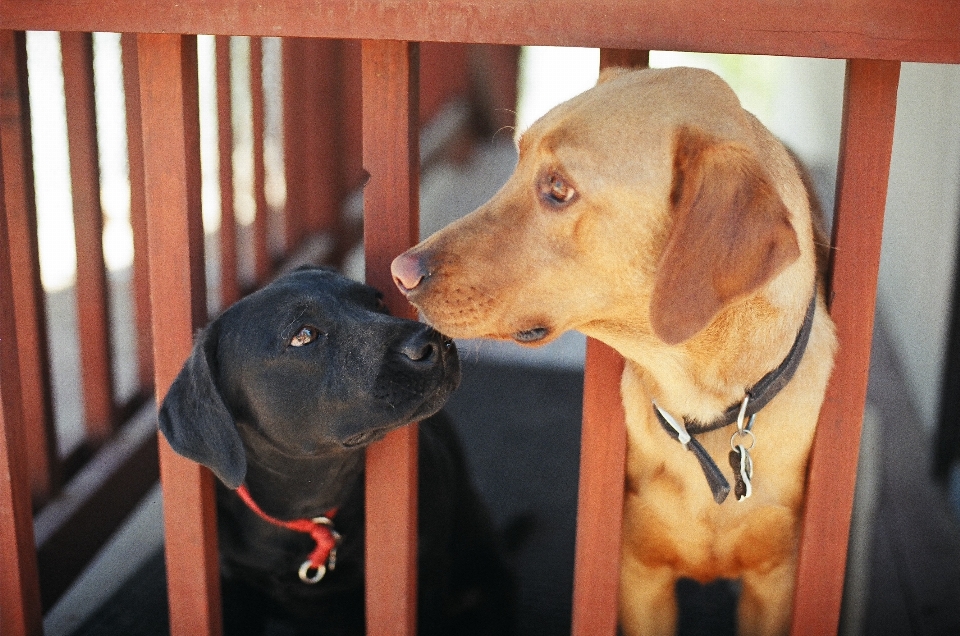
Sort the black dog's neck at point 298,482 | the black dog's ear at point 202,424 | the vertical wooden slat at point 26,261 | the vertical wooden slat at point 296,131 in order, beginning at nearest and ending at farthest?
the black dog's ear at point 202,424 < the vertical wooden slat at point 26,261 < the black dog's neck at point 298,482 < the vertical wooden slat at point 296,131

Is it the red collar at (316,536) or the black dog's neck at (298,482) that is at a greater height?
the black dog's neck at (298,482)

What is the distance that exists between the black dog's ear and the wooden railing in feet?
0.23

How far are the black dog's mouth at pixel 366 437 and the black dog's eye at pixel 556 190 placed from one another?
26.3 inches

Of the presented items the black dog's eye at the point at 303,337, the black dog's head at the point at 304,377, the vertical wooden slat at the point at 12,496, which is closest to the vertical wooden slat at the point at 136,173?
the vertical wooden slat at the point at 12,496

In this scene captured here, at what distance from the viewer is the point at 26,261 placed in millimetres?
2928

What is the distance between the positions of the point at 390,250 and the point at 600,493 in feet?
2.48

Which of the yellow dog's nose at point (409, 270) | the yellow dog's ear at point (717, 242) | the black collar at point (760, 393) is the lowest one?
the black collar at point (760, 393)

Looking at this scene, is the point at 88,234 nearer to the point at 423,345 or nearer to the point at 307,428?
the point at 307,428

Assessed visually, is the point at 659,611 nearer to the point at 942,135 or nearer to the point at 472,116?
the point at 942,135

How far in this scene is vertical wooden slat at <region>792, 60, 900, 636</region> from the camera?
2.07 m

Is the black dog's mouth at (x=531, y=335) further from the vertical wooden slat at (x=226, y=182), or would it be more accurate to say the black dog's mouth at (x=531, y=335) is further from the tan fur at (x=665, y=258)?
the vertical wooden slat at (x=226, y=182)

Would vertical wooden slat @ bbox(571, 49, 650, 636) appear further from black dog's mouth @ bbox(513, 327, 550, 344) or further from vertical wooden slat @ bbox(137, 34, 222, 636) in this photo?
vertical wooden slat @ bbox(137, 34, 222, 636)

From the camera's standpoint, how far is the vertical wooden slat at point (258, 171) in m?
4.27

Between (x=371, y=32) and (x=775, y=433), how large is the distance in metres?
1.28
